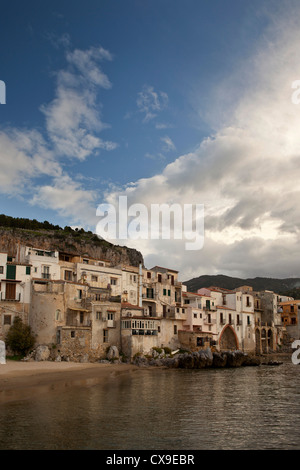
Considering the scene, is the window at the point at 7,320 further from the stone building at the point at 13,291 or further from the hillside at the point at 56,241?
the hillside at the point at 56,241

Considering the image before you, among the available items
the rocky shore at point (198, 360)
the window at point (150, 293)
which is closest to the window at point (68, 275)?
the rocky shore at point (198, 360)

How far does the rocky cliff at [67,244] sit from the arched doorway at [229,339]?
61223 mm

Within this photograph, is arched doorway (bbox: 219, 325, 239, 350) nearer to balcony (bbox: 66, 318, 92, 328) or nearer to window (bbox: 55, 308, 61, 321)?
balcony (bbox: 66, 318, 92, 328)

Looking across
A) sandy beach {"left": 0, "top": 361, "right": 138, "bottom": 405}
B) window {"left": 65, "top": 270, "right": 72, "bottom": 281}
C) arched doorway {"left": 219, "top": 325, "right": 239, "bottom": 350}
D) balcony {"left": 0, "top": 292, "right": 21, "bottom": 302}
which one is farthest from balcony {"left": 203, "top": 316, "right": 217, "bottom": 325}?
balcony {"left": 0, "top": 292, "right": 21, "bottom": 302}

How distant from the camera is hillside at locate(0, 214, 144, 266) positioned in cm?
13950

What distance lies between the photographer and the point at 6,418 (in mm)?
23734

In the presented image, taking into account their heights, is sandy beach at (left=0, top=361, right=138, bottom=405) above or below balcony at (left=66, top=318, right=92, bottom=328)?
below

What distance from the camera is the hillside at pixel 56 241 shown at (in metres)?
140

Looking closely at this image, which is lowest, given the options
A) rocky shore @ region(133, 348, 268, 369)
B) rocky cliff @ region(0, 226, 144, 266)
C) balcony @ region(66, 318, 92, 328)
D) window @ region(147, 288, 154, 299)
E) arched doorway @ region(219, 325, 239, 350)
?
rocky shore @ region(133, 348, 268, 369)

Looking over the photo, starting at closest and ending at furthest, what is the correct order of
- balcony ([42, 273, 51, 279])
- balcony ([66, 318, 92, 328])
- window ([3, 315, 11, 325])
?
window ([3, 315, 11, 325])
balcony ([66, 318, 92, 328])
balcony ([42, 273, 51, 279])

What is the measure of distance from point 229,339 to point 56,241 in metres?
86.8

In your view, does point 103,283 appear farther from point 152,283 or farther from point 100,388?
point 100,388

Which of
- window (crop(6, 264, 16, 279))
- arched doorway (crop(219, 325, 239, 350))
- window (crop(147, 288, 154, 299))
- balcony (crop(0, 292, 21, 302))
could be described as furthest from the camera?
arched doorway (crop(219, 325, 239, 350))
